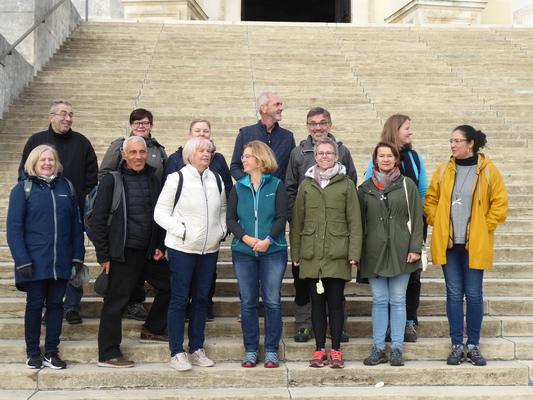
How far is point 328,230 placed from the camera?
5578 millimetres

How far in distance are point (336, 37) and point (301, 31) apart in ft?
2.82

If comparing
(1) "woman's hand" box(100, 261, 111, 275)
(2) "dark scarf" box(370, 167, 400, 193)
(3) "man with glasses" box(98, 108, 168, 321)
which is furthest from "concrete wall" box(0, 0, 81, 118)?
(2) "dark scarf" box(370, 167, 400, 193)

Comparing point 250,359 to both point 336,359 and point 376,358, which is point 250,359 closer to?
point 336,359

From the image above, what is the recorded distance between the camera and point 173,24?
15766 mm

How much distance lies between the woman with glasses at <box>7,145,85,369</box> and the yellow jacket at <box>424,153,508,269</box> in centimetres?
276

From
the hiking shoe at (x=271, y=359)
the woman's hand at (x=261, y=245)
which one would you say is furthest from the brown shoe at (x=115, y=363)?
the woman's hand at (x=261, y=245)

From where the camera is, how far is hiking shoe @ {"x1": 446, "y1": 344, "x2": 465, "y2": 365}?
5.64 metres

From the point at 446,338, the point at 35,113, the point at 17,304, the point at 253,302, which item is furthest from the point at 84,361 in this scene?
the point at 35,113

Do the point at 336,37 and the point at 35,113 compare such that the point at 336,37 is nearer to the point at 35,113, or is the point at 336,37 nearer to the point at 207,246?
the point at 35,113

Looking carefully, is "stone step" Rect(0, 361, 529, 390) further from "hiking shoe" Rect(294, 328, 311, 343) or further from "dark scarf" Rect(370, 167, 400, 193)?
"dark scarf" Rect(370, 167, 400, 193)

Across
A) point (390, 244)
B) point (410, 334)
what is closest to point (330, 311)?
point (390, 244)

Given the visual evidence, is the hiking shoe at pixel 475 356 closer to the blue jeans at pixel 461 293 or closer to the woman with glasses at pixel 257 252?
the blue jeans at pixel 461 293

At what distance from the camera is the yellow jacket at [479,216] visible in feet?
18.2

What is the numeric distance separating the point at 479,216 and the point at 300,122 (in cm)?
546
